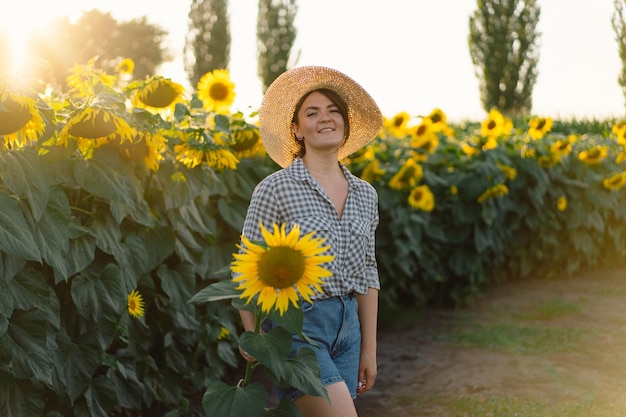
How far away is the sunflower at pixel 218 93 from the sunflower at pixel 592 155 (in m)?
4.46

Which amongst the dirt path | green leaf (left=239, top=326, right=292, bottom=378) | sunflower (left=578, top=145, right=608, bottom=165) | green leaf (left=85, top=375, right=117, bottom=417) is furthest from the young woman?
sunflower (left=578, top=145, right=608, bottom=165)

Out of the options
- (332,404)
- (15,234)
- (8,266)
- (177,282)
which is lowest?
(332,404)

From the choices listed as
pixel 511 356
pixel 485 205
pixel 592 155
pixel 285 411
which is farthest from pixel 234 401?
pixel 592 155

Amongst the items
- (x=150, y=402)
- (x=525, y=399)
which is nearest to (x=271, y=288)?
(x=150, y=402)

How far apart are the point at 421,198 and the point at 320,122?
3.53 meters

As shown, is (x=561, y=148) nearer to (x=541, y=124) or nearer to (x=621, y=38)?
(x=541, y=124)

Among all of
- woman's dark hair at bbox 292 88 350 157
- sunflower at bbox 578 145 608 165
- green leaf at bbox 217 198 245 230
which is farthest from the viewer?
sunflower at bbox 578 145 608 165

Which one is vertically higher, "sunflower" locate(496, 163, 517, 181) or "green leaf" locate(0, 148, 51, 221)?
"sunflower" locate(496, 163, 517, 181)

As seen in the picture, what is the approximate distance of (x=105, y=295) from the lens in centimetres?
331

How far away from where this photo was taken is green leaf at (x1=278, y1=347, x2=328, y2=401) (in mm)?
2320

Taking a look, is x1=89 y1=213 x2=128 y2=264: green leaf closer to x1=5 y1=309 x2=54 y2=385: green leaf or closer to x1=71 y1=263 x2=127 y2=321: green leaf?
x1=71 y1=263 x2=127 y2=321: green leaf

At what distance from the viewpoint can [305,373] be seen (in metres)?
2.35

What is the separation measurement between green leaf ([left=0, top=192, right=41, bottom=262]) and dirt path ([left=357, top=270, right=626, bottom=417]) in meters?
2.37

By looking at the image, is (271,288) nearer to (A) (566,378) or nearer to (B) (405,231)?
(A) (566,378)
